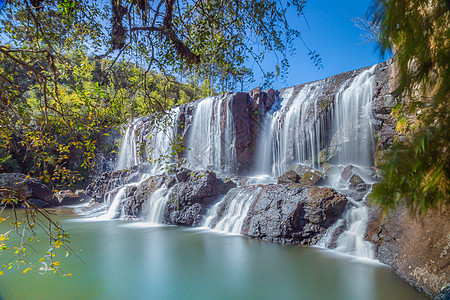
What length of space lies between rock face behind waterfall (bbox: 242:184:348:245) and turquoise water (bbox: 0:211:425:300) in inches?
14.6

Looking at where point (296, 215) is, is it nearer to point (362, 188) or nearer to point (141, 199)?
point (362, 188)

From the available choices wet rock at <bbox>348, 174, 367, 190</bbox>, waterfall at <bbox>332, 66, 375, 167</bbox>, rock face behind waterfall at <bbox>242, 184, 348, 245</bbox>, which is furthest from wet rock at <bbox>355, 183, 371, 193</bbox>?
waterfall at <bbox>332, 66, 375, 167</bbox>

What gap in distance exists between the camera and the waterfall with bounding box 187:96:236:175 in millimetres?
14594

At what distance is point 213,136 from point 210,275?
10754 mm

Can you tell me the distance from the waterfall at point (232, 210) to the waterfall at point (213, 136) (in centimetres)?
559

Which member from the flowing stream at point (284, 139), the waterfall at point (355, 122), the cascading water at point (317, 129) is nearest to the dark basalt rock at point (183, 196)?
the flowing stream at point (284, 139)

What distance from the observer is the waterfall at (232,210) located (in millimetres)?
7777

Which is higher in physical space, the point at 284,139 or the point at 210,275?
the point at 284,139

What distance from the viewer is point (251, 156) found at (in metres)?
14.7

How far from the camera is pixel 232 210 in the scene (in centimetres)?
830

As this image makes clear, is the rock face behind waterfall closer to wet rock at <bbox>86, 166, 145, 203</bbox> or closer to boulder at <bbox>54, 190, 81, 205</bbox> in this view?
wet rock at <bbox>86, 166, 145, 203</bbox>

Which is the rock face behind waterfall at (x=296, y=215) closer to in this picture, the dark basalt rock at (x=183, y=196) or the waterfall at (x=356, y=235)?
the waterfall at (x=356, y=235)

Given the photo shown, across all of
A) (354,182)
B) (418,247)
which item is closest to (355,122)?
(354,182)

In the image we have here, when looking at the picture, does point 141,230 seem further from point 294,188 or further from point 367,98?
point 367,98
